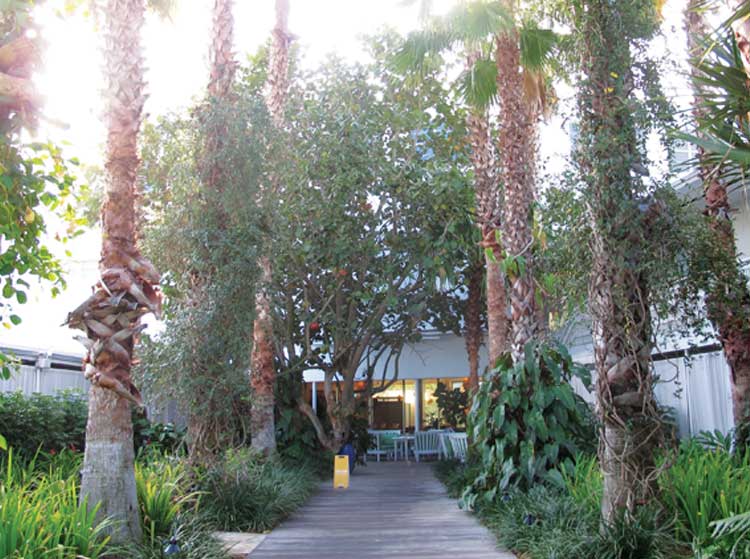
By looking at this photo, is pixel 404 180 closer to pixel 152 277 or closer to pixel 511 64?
pixel 511 64

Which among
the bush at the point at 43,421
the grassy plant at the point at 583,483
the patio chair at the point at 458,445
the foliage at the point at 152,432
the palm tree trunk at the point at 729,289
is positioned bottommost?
the patio chair at the point at 458,445

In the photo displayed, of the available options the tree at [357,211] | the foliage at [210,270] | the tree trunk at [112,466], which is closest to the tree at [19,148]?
the tree trunk at [112,466]

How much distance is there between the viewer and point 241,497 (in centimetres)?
909

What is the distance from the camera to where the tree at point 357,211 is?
49.3 feet

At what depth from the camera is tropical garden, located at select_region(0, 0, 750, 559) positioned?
6.02 metres

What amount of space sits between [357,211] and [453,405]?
9572 mm

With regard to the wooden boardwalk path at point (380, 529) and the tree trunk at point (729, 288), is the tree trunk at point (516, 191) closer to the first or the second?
the tree trunk at point (729, 288)

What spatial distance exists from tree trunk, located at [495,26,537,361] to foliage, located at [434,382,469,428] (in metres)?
13.3

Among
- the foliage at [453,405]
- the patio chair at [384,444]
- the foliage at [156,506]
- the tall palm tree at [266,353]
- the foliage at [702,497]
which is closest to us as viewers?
the foliage at [702,497]

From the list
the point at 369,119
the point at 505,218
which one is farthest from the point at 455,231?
the point at 505,218

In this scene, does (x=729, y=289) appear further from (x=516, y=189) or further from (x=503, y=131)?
(x=503, y=131)

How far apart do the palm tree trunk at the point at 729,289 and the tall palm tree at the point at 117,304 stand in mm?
5455

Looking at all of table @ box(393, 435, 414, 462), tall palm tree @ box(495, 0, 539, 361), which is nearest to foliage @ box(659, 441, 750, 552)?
tall palm tree @ box(495, 0, 539, 361)

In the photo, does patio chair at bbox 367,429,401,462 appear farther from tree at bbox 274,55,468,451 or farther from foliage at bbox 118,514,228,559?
foliage at bbox 118,514,228,559
